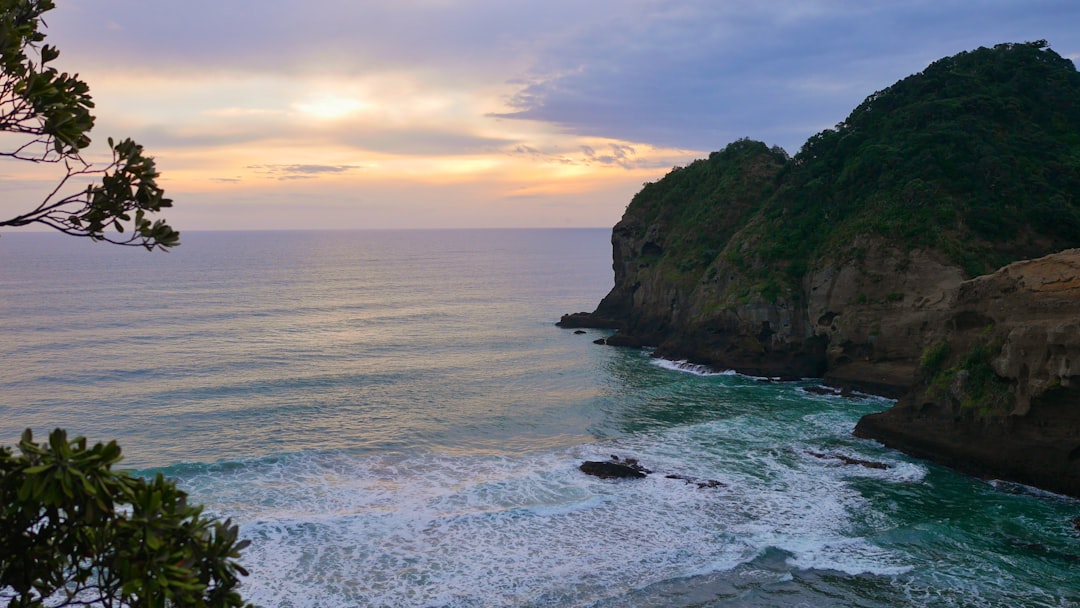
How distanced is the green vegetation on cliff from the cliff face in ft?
44.3

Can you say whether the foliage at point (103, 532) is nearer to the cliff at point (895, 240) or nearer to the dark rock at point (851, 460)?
the dark rock at point (851, 460)

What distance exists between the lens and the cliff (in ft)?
136

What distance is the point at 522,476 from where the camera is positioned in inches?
1137

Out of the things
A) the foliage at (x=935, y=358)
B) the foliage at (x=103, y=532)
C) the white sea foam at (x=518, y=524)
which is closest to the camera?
the foliage at (x=103, y=532)

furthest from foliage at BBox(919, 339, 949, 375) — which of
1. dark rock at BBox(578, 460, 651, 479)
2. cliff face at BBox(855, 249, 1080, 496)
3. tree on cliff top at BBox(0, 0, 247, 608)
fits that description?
tree on cliff top at BBox(0, 0, 247, 608)

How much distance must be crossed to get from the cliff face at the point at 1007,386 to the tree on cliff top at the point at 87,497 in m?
28.6

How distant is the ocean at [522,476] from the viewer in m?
20.1

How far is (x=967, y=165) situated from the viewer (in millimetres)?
47531

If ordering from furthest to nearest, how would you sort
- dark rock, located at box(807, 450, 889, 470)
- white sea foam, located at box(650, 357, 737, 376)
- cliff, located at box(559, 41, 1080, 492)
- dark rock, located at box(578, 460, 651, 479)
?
white sea foam, located at box(650, 357, 737, 376) → cliff, located at box(559, 41, 1080, 492) → dark rock, located at box(807, 450, 889, 470) → dark rock, located at box(578, 460, 651, 479)

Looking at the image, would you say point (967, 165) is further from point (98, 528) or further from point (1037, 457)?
point (98, 528)

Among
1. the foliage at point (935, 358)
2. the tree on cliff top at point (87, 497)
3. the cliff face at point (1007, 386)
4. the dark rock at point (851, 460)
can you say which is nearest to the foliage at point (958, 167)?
the foliage at point (935, 358)

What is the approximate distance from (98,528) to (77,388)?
43.0m

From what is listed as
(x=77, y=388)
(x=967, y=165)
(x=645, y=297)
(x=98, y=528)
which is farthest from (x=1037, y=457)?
(x=77, y=388)

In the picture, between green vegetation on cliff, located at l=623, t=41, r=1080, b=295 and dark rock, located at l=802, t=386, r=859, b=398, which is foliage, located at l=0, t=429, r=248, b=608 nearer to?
dark rock, located at l=802, t=386, r=859, b=398
